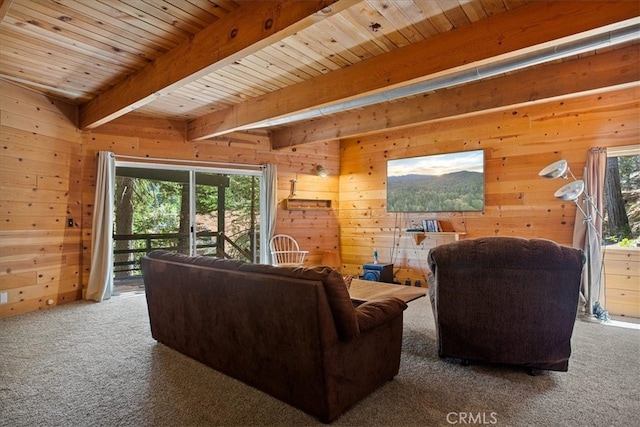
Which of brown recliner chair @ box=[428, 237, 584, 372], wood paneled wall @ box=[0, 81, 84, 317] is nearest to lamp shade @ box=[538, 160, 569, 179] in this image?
brown recliner chair @ box=[428, 237, 584, 372]

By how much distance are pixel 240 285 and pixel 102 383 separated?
1.24 metres

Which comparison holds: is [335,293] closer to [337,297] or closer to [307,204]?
[337,297]

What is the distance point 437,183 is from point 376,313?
3966 mm

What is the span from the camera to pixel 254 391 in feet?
7.81

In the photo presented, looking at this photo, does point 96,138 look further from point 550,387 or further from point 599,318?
point 599,318

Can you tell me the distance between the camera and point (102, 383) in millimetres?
2496

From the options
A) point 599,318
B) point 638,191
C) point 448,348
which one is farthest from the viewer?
point 638,191

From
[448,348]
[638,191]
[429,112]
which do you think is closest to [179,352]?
[448,348]

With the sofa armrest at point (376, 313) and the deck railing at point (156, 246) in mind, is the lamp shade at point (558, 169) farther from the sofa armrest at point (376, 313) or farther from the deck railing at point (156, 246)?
the deck railing at point (156, 246)

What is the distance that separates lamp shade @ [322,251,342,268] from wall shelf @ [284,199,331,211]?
85 centimetres

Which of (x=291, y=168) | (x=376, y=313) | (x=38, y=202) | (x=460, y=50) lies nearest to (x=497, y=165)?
(x=460, y=50)

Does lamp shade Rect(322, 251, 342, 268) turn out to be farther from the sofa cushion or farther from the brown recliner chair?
the sofa cushion

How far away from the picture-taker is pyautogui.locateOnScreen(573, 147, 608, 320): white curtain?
427 centimetres

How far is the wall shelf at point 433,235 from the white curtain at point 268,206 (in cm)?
230
